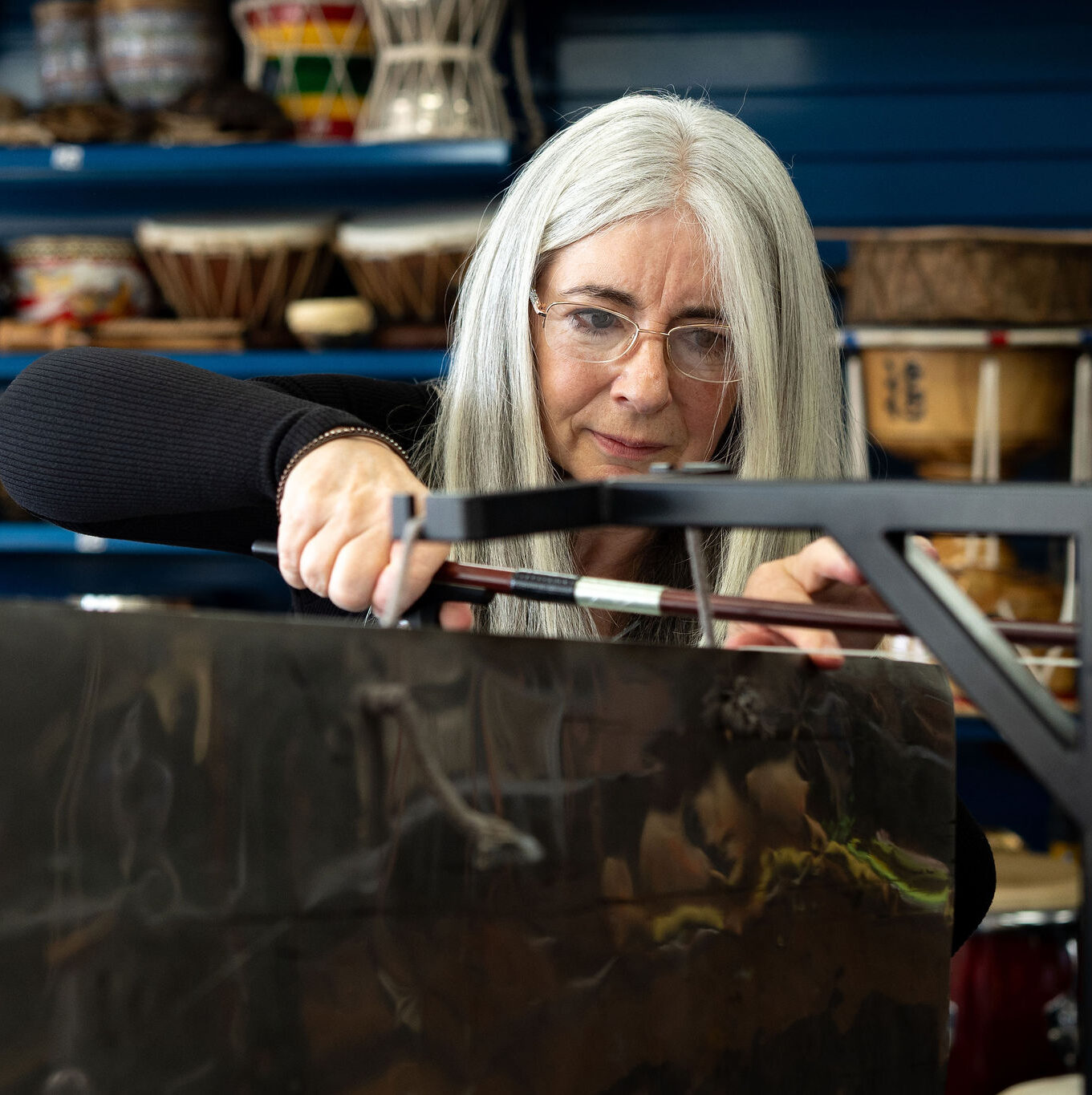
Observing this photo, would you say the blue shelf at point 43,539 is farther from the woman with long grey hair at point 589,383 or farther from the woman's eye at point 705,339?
the woman's eye at point 705,339

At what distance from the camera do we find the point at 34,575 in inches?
114

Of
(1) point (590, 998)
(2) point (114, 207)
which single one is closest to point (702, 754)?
(1) point (590, 998)

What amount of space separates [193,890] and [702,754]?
231 mm


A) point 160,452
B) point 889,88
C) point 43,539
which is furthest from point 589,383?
point 889,88

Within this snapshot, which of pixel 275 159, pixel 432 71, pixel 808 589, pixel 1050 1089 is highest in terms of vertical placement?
pixel 432 71

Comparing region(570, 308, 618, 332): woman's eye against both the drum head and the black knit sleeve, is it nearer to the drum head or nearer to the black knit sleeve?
the black knit sleeve

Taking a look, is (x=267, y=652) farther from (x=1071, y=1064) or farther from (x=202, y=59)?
(x=202, y=59)

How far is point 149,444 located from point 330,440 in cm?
21

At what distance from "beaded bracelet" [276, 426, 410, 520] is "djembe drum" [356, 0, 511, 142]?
161 cm

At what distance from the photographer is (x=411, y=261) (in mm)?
2252

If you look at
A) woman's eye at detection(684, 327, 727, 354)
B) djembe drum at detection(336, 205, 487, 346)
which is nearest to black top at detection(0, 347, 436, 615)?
woman's eye at detection(684, 327, 727, 354)

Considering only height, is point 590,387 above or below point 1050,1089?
above

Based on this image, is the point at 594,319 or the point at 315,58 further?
the point at 315,58

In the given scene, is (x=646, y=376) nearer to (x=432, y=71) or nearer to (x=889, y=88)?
(x=432, y=71)
